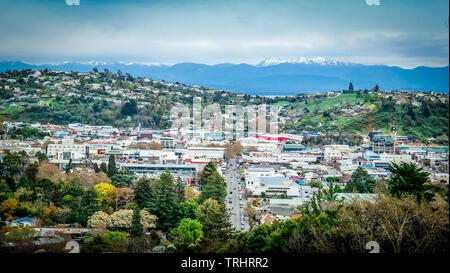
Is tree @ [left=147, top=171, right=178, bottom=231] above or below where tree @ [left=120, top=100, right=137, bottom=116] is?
below

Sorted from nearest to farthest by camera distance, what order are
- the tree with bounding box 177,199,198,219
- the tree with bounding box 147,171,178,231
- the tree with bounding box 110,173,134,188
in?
the tree with bounding box 147,171,178,231 → the tree with bounding box 177,199,198,219 → the tree with bounding box 110,173,134,188

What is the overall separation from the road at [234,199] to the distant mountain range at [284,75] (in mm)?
3424

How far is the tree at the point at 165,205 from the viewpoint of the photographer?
6.96 metres

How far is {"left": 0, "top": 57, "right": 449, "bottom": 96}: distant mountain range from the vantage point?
1016cm

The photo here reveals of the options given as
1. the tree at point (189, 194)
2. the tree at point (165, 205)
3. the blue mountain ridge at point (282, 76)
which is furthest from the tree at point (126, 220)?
the blue mountain ridge at point (282, 76)

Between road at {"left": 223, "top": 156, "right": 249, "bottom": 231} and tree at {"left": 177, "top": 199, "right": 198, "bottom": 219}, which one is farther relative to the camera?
road at {"left": 223, "top": 156, "right": 249, "bottom": 231}

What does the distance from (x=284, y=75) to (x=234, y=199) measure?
32.6 ft

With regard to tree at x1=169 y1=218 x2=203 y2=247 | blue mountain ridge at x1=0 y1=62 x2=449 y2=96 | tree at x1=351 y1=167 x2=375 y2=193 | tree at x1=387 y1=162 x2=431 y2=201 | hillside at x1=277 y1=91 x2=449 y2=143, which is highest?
blue mountain ridge at x1=0 y1=62 x2=449 y2=96

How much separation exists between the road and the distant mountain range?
3424 millimetres

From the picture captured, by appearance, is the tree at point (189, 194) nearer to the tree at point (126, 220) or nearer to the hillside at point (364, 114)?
the tree at point (126, 220)

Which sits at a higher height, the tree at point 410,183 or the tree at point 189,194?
the tree at point 410,183

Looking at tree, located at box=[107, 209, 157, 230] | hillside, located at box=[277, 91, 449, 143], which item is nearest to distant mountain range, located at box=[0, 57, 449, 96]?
hillside, located at box=[277, 91, 449, 143]

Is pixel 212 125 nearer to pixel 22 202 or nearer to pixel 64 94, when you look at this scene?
pixel 64 94

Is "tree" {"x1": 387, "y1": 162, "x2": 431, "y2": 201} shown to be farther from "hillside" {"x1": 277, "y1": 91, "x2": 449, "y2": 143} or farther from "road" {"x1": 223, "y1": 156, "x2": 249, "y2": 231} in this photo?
"hillside" {"x1": 277, "y1": 91, "x2": 449, "y2": 143}
